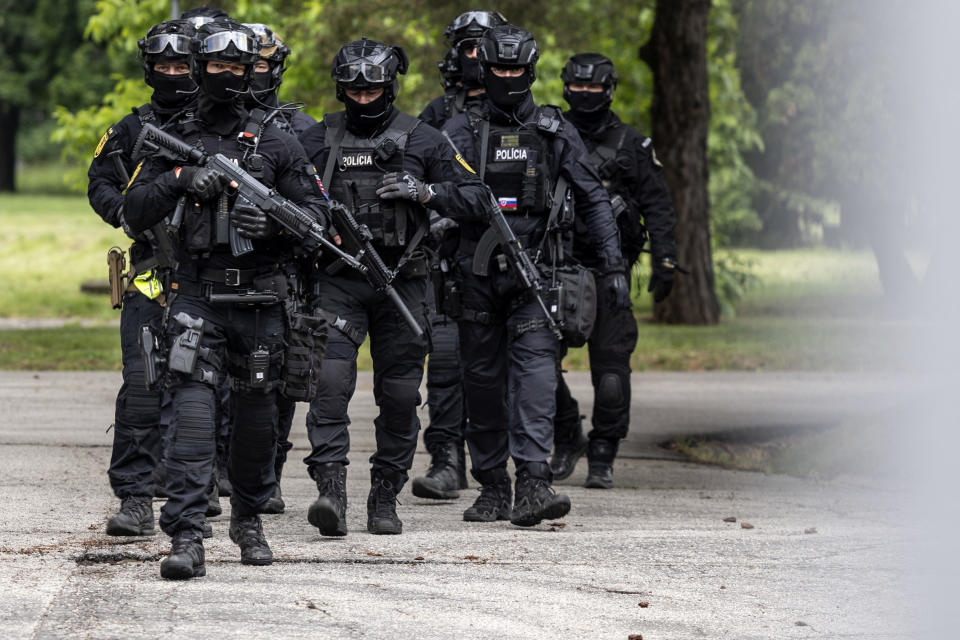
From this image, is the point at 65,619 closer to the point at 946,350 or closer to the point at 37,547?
the point at 37,547

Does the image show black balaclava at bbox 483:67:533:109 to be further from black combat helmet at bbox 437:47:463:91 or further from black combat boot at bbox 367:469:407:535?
black combat boot at bbox 367:469:407:535

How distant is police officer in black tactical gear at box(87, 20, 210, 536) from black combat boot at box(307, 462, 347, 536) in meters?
0.73

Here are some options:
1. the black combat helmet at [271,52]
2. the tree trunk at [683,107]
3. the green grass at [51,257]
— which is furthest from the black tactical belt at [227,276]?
the green grass at [51,257]

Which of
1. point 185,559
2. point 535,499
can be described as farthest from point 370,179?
point 185,559

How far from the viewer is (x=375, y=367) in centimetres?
754

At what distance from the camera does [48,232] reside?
114ft

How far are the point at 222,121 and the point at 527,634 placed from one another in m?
2.35

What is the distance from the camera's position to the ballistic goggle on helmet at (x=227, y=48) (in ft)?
21.0

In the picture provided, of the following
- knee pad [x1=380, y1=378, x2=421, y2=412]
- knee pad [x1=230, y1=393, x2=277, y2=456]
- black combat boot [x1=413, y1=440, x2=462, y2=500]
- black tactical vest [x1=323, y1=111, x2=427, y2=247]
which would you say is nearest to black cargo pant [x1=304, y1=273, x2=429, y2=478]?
knee pad [x1=380, y1=378, x2=421, y2=412]

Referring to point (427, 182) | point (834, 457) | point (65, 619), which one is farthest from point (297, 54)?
point (65, 619)

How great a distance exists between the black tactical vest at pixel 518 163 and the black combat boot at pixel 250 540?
6.77 feet

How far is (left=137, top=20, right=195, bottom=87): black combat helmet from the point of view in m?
7.31

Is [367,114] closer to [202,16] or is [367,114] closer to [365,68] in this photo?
[365,68]

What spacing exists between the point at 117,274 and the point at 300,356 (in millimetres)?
1418
